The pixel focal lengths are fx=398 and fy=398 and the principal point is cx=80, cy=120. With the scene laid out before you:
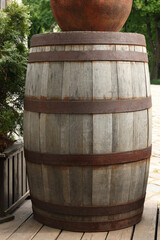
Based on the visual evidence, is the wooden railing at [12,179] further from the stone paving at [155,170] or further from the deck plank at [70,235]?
the stone paving at [155,170]

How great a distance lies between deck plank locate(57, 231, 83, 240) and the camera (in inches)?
117

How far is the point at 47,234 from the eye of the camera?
10.0 feet

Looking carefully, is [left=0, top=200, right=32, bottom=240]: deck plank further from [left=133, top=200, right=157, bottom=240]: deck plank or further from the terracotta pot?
the terracotta pot

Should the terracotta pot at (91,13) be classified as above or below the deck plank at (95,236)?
above

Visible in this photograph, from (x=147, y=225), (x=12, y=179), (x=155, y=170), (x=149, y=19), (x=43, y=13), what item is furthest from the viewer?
(x=149, y=19)

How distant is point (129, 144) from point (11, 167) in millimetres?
1049

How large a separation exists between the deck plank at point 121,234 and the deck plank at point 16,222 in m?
0.76

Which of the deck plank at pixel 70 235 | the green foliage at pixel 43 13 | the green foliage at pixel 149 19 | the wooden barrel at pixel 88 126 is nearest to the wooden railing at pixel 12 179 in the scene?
the wooden barrel at pixel 88 126

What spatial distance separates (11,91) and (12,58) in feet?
0.94

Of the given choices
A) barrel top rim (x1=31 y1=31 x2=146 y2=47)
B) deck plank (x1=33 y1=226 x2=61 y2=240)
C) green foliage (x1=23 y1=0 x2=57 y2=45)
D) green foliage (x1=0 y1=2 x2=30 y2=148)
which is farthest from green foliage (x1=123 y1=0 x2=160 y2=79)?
deck plank (x1=33 y1=226 x2=61 y2=240)

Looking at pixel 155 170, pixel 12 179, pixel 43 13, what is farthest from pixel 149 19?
pixel 12 179

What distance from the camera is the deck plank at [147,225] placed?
120 inches

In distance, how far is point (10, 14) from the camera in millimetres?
3428

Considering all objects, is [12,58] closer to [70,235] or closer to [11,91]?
[11,91]
